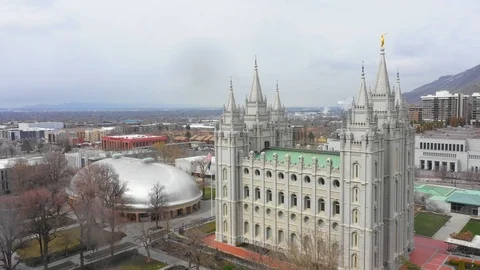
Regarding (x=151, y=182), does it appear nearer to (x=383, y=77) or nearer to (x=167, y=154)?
(x=383, y=77)

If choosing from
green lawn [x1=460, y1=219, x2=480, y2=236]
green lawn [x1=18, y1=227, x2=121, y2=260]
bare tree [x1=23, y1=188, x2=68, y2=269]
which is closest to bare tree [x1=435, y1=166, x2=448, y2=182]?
green lawn [x1=460, y1=219, x2=480, y2=236]

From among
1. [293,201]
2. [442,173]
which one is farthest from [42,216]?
[442,173]

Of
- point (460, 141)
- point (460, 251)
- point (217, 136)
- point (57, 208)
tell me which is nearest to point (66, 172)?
point (57, 208)

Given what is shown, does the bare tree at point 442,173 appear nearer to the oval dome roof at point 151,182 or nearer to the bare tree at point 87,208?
the oval dome roof at point 151,182

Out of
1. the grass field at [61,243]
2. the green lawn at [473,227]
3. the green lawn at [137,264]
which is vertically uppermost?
the grass field at [61,243]

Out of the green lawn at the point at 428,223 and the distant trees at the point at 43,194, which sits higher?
the distant trees at the point at 43,194

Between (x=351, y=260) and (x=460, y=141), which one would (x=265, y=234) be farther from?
(x=460, y=141)

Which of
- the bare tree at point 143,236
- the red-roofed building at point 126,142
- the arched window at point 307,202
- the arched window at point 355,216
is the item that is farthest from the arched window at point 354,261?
the red-roofed building at point 126,142

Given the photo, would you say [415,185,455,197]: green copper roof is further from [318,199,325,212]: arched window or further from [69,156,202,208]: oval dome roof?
[69,156,202,208]: oval dome roof
